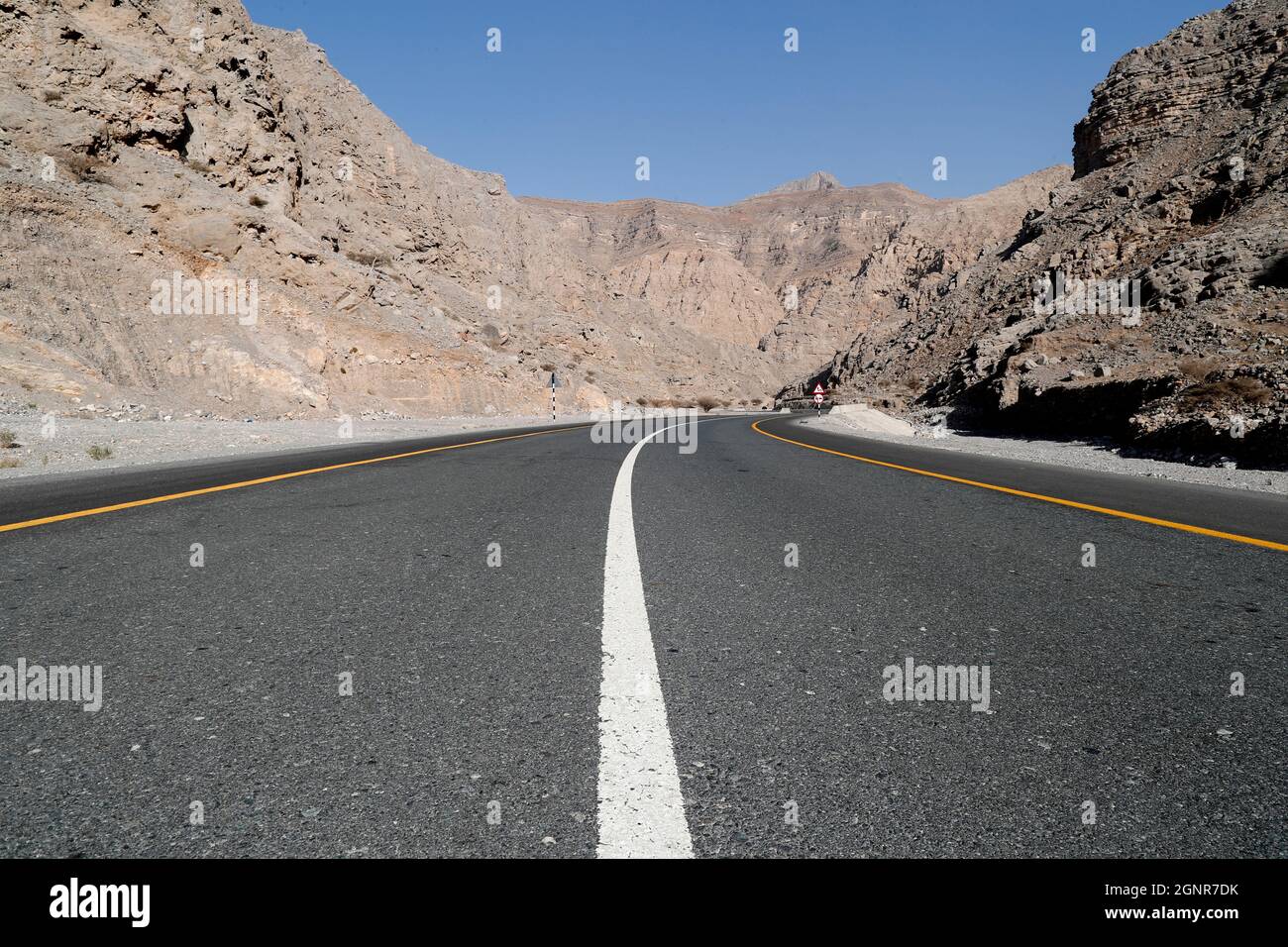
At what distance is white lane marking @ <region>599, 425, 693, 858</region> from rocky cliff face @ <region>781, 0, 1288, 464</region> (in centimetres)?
1345

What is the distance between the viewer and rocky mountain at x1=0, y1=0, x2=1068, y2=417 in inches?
942

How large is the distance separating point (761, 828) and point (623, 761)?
0.44 metres

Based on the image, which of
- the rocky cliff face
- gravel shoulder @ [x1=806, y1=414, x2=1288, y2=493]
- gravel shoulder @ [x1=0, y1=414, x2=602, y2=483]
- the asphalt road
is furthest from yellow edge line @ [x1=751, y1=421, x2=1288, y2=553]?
gravel shoulder @ [x1=0, y1=414, x2=602, y2=483]

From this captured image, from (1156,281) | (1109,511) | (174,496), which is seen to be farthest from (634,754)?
(1156,281)

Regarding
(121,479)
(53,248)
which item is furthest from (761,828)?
(53,248)

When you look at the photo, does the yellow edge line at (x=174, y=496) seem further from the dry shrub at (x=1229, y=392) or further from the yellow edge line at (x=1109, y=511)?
the dry shrub at (x=1229, y=392)

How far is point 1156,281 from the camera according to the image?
26.8 metres

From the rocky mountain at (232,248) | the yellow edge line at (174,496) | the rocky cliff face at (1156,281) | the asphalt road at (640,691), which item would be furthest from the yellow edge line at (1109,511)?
the rocky mountain at (232,248)

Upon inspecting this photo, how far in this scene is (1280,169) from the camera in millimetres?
28312

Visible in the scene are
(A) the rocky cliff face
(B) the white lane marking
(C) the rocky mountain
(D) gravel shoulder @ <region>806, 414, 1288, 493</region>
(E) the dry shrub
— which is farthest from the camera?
(C) the rocky mountain

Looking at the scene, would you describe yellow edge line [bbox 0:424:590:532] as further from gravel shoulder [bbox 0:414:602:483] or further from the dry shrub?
the dry shrub

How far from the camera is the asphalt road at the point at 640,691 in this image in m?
1.76

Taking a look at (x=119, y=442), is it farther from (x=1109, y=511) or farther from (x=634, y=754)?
(x=1109, y=511)
